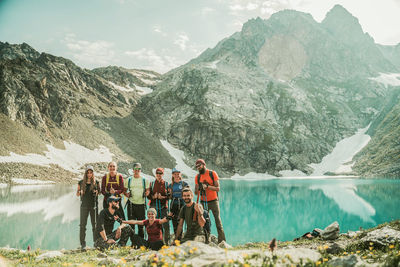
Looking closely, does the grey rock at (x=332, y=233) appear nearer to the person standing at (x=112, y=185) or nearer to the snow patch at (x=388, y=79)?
the person standing at (x=112, y=185)

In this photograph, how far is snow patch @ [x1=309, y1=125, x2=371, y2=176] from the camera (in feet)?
380

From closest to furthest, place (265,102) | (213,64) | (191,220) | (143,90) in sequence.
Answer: (191,220), (265,102), (143,90), (213,64)

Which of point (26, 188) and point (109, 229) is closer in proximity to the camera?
point (109, 229)

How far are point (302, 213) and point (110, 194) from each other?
23.9 metres

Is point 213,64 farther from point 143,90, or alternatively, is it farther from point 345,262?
point 345,262

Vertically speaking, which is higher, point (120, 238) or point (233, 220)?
point (120, 238)

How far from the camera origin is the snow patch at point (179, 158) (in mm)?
94062

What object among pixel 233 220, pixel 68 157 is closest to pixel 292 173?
pixel 68 157

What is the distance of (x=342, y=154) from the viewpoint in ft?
417

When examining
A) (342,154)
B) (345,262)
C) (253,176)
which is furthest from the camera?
(342,154)

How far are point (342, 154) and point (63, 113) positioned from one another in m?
118

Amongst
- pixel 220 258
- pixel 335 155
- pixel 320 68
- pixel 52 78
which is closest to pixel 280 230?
pixel 220 258

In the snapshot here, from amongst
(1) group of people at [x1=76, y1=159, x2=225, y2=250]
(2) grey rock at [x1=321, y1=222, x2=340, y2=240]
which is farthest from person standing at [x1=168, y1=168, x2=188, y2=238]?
(2) grey rock at [x1=321, y1=222, x2=340, y2=240]

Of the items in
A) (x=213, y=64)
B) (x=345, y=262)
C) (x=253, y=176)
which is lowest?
(x=253, y=176)
